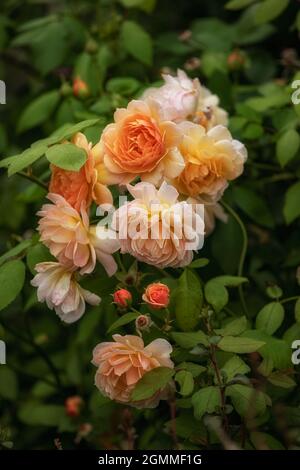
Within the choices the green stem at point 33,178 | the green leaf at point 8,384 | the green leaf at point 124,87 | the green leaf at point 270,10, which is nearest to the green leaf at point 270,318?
the green stem at point 33,178

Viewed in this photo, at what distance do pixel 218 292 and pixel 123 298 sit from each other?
175mm

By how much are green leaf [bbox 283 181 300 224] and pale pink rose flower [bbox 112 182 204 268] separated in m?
0.38

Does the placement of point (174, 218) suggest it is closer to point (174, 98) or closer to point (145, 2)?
point (174, 98)

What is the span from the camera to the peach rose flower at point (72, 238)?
1.23m

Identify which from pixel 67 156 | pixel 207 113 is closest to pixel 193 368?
pixel 67 156

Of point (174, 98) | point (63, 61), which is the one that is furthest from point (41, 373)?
point (174, 98)

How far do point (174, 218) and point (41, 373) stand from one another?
40.0 inches

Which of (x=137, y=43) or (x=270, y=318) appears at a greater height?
(x=137, y=43)

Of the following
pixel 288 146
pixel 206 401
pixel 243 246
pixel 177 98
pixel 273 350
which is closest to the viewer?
pixel 206 401

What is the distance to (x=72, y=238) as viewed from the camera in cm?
123

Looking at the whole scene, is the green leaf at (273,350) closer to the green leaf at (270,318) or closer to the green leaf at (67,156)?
the green leaf at (270,318)

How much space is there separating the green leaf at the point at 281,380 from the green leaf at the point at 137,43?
93 cm

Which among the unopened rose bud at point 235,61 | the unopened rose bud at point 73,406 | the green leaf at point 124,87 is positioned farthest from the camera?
the unopened rose bud at point 235,61

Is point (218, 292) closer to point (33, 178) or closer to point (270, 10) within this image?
point (33, 178)
